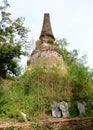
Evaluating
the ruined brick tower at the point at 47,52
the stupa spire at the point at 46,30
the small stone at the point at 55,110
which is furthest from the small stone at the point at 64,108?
the stupa spire at the point at 46,30

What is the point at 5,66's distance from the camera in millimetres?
15586

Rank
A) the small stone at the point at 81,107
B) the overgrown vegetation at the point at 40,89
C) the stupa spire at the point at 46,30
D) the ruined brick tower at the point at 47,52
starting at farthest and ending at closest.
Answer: the stupa spire at the point at 46,30
the ruined brick tower at the point at 47,52
the small stone at the point at 81,107
the overgrown vegetation at the point at 40,89

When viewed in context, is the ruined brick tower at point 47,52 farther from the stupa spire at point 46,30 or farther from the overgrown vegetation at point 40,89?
the overgrown vegetation at point 40,89

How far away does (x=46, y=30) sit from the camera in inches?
736

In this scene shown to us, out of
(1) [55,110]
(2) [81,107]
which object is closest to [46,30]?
(2) [81,107]

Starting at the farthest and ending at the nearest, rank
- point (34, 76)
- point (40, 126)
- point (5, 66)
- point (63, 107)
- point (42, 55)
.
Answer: point (42, 55) → point (5, 66) → point (34, 76) → point (63, 107) → point (40, 126)

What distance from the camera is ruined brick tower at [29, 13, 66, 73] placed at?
627 inches

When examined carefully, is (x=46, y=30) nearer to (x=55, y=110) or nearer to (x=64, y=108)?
(x=64, y=108)

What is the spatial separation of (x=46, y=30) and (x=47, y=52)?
237cm

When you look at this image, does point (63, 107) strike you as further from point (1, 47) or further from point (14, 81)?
point (1, 47)

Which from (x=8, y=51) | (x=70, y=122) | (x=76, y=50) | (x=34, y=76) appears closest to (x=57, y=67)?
(x=34, y=76)

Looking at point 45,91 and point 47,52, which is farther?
point 47,52

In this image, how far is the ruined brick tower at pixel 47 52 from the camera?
15938 mm

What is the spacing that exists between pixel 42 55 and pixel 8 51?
2.54m
